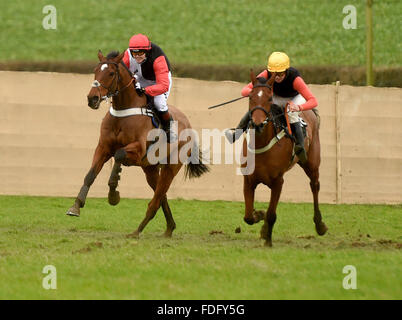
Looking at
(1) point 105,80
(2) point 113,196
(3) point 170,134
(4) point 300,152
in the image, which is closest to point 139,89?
(1) point 105,80

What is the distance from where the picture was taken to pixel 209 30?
32.7m

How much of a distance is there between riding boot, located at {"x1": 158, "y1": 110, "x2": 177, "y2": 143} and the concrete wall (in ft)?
16.1

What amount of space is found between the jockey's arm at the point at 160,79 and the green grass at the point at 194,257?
175 cm

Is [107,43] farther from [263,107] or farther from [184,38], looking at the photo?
[263,107]

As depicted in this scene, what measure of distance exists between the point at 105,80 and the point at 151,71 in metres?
0.98

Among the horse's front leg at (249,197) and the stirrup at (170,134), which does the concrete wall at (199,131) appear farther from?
the horse's front leg at (249,197)

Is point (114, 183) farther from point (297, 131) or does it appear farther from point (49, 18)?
point (49, 18)

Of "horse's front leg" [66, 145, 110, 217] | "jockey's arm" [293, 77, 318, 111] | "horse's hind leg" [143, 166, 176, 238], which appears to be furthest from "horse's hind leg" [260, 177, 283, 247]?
"horse's front leg" [66, 145, 110, 217]

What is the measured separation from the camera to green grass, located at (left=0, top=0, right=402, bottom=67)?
2972 centimetres

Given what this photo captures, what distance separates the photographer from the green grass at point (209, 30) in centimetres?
2972

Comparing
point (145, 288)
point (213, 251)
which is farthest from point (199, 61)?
point (145, 288)

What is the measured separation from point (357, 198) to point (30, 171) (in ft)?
19.7

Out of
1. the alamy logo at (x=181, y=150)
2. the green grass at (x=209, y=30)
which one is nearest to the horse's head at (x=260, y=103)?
the alamy logo at (x=181, y=150)

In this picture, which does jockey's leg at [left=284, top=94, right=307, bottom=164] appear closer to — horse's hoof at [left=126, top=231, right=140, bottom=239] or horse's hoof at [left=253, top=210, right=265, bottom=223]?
horse's hoof at [left=253, top=210, right=265, bottom=223]
